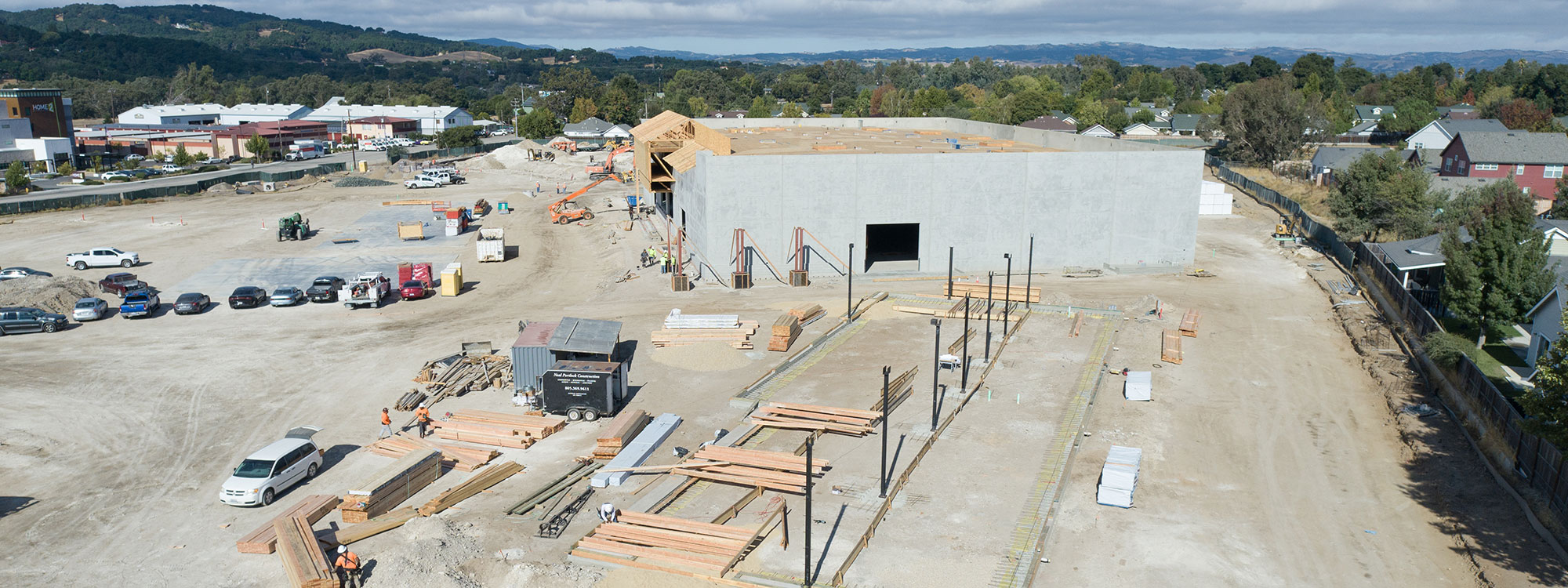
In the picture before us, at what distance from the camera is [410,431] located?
1162 inches

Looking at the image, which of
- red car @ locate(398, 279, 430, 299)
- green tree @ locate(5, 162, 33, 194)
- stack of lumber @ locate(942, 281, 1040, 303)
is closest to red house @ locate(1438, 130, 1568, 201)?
stack of lumber @ locate(942, 281, 1040, 303)

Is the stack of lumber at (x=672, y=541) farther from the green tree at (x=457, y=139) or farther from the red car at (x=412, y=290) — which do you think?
the green tree at (x=457, y=139)

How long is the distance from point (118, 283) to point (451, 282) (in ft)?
52.2

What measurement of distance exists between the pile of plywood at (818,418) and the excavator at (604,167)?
67466 millimetres

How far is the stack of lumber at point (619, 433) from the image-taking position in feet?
89.3

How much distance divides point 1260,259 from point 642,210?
41.5 metres

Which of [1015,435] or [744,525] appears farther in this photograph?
[1015,435]

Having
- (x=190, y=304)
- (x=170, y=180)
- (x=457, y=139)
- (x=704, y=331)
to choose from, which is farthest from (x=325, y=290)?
(x=457, y=139)

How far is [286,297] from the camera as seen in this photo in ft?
147

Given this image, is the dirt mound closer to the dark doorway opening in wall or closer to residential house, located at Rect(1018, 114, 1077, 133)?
the dark doorway opening in wall

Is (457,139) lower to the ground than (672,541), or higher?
higher

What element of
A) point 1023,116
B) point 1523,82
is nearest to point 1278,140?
point 1023,116

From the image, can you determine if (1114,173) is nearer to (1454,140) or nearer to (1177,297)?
(1177,297)

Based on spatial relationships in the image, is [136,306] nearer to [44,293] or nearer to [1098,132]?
[44,293]
